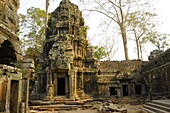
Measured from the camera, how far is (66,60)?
1251 centimetres

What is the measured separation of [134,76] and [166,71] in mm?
5125

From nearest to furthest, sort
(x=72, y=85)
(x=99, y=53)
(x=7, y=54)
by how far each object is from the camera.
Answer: (x=7, y=54) → (x=72, y=85) → (x=99, y=53)

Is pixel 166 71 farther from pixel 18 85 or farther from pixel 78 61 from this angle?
pixel 18 85

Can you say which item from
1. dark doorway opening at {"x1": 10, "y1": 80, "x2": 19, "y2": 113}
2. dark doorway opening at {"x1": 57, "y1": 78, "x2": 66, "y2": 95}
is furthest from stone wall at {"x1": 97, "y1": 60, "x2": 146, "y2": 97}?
dark doorway opening at {"x1": 10, "y1": 80, "x2": 19, "y2": 113}

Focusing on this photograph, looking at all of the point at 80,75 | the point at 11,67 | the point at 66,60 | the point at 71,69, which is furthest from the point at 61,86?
the point at 11,67

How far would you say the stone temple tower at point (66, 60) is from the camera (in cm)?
1253

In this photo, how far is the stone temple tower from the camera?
1253 centimetres

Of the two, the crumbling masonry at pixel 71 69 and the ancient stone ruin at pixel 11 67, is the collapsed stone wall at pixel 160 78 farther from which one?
the ancient stone ruin at pixel 11 67

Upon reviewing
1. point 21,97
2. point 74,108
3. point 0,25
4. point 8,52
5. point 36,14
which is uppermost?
point 36,14

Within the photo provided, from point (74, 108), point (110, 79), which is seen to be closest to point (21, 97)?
point (74, 108)

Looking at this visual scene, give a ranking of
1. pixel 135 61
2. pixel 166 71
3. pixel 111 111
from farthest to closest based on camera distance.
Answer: pixel 135 61 < pixel 166 71 < pixel 111 111

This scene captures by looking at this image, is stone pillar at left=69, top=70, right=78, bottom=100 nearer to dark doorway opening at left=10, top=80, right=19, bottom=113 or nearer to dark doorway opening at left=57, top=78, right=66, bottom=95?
dark doorway opening at left=57, top=78, right=66, bottom=95

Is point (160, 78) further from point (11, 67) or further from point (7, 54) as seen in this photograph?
point (7, 54)

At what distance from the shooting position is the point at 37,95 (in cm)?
1348
